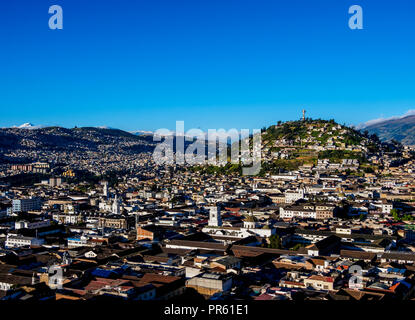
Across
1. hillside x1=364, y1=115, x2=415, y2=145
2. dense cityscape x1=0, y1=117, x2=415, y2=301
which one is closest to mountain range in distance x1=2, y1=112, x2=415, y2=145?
hillside x1=364, y1=115, x2=415, y2=145

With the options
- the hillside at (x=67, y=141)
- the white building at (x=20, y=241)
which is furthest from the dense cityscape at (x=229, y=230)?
the hillside at (x=67, y=141)

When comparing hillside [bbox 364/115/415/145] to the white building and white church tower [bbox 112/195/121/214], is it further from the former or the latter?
the white building

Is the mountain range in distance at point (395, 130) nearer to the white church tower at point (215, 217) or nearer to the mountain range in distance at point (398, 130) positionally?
the mountain range in distance at point (398, 130)

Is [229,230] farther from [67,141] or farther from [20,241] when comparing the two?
[67,141]

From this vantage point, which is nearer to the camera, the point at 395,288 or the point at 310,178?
the point at 395,288
